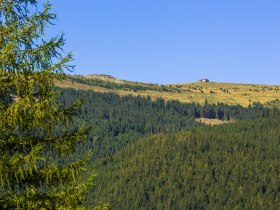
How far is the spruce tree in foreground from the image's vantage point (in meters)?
17.7

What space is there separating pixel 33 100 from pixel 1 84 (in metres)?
1.03

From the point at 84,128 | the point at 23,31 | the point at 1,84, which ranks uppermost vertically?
the point at 23,31

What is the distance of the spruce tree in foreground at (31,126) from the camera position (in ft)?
58.0

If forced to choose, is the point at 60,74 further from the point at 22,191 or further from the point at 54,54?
the point at 22,191

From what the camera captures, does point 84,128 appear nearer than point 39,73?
No

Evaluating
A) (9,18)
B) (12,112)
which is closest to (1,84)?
(12,112)

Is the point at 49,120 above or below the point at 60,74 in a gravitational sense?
below

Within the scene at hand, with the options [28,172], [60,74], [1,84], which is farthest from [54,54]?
[28,172]

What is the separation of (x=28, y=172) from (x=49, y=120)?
66.4 inches

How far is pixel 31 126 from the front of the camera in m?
18.4

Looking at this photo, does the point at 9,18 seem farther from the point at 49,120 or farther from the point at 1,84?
the point at 49,120

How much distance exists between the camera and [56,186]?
18781 millimetres

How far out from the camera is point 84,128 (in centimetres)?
1966

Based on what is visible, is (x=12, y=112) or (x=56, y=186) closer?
(x=12, y=112)
